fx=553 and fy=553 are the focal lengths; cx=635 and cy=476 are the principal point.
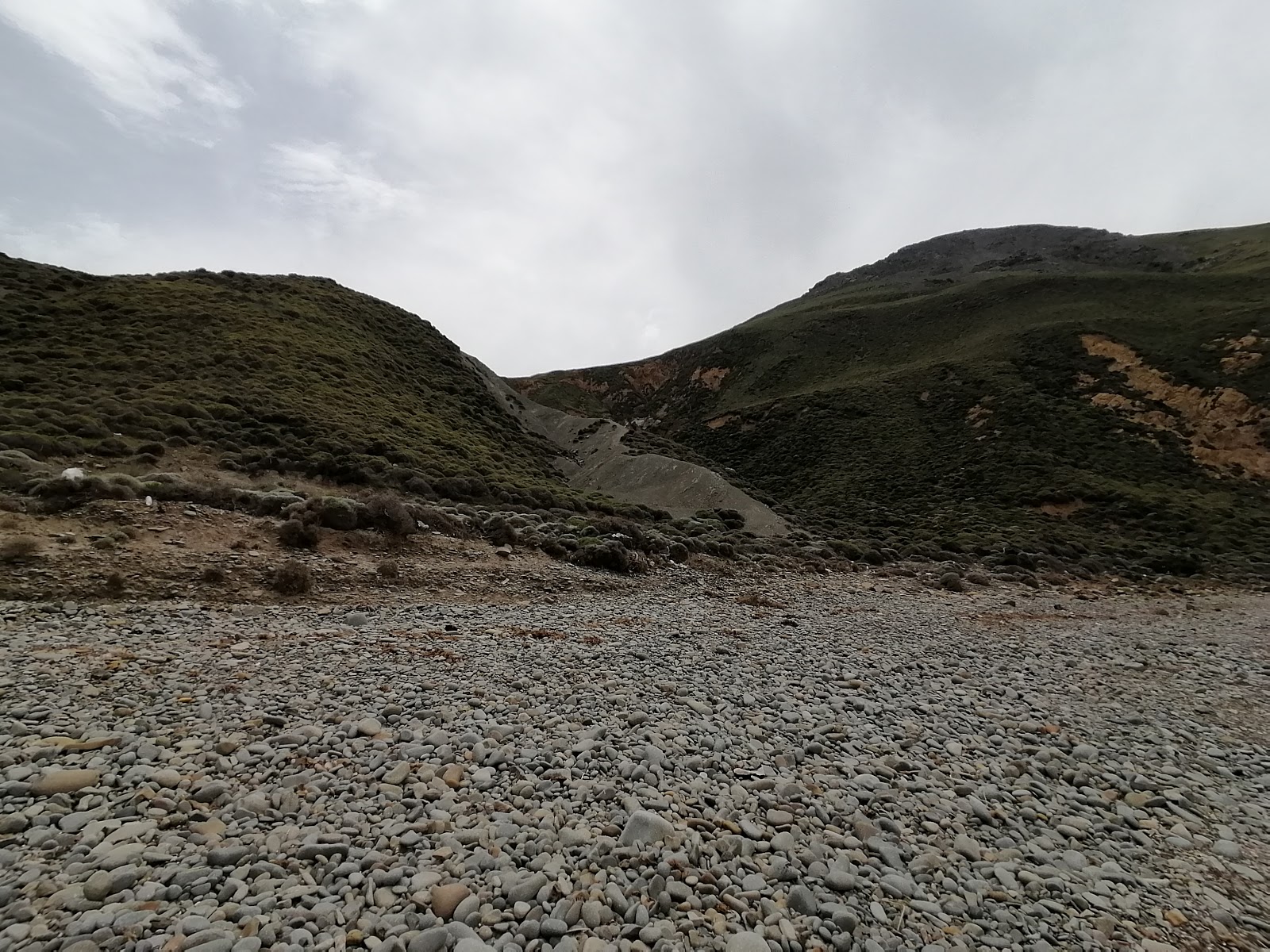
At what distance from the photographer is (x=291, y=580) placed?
12.1 m

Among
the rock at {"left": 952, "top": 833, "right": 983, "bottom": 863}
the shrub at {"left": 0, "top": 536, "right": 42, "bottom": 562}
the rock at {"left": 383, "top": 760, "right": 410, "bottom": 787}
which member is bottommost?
the rock at {"left": 952, "top": 833, "right": 983, "bottom": 863}

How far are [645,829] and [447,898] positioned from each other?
184 cm

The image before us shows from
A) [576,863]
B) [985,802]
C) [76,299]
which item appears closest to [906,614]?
[985,802]

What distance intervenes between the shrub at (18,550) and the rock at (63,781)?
7.92 m

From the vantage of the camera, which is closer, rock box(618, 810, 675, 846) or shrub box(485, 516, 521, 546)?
rock box(618, 810, 675, 846)

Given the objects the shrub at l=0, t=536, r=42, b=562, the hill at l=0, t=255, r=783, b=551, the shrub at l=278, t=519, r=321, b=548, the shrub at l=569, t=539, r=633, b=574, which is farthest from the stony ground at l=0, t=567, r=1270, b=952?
the hill at l=0, t=255, r=783, b=551

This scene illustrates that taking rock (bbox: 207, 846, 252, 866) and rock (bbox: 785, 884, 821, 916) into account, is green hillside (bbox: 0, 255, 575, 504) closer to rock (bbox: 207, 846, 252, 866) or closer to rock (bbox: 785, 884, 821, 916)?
rock (bbox: 207, 846, 252, 866)

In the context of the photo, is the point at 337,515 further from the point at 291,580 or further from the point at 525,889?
the point at 525,889

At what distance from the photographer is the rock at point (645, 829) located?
201 inches

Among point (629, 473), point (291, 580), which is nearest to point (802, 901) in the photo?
point (291, 580)

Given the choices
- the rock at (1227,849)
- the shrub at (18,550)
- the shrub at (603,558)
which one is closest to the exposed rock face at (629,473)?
the shrub at (603,558)

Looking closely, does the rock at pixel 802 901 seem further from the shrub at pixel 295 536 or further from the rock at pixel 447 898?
the shrub at pixel 295 536

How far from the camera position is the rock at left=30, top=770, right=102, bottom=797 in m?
4.83

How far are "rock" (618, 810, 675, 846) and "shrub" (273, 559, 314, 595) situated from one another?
1007 centimetres
